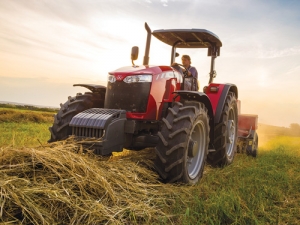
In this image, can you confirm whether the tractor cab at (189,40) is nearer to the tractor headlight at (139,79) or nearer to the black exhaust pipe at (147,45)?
the black exhaust pipe at (147,45)

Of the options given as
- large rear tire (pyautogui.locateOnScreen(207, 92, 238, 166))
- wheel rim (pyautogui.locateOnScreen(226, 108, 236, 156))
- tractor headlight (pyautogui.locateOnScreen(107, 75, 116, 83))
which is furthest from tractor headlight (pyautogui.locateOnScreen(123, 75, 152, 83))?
wheel rim (pyautogui.locateOnScreen(226, 108, 236, 156))

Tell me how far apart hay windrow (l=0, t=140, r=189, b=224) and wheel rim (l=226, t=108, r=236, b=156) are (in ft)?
10.2

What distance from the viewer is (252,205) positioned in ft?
11.8

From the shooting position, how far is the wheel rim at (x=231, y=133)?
686 cm

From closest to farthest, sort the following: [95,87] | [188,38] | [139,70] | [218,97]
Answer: [139,70]
[95,87]
[218,97]
[188,38]

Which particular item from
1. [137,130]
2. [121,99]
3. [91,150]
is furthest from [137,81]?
[91,150]

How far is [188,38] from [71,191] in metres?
4.45

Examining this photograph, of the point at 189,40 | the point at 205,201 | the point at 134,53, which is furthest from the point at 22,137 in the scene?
the point at 205,201

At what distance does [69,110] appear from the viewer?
5137 millimetres

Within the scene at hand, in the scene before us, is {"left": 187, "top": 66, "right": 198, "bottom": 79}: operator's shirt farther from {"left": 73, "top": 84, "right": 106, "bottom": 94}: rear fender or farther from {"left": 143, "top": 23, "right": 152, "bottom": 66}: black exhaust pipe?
{"left": 73, "top": 84, "right": 106, "bottom": 94}: rear fender

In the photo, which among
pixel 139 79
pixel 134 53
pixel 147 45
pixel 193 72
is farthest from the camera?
pixel 193 72

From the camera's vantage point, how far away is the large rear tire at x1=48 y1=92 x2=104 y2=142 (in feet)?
16.3

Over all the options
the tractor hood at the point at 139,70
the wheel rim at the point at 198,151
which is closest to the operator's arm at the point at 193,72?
the tractor hood at the point at 139,70

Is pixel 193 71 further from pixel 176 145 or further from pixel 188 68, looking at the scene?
pixel 176 145
